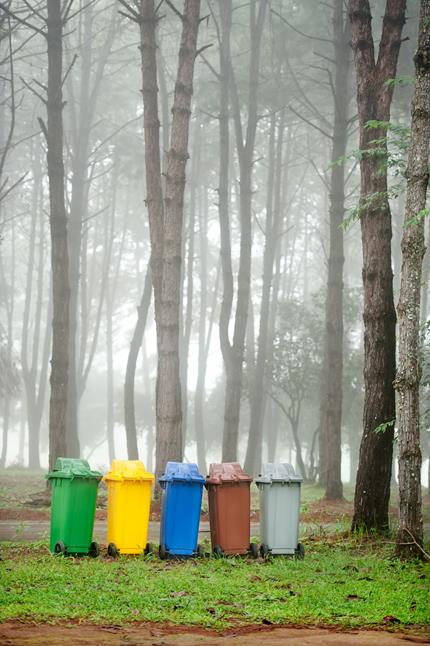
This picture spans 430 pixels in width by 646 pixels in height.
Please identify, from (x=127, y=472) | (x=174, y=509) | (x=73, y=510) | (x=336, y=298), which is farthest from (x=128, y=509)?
(x=336, y=298)

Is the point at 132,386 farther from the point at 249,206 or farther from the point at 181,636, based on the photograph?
the point at 181,636

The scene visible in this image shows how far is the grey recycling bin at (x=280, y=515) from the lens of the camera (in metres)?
10.2

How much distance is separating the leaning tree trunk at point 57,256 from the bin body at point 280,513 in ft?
25.4

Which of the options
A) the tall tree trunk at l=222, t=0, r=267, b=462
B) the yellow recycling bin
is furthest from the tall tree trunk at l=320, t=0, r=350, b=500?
the yellow recycling bin

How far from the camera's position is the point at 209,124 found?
34.7 metres

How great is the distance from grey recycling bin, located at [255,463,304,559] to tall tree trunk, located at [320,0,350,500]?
911cm

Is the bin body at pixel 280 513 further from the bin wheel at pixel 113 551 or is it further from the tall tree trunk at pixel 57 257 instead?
the tall tree trunk at pixel 57 257

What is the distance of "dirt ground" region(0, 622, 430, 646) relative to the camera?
18.8 ft

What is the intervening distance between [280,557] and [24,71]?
30.0m

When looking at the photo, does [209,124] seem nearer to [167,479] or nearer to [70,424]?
[70,424]

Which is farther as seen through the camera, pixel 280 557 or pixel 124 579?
pixel 280 557

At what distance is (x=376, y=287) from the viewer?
12.2 metres

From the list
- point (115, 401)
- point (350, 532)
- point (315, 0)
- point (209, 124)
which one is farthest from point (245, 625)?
point (115, 401)

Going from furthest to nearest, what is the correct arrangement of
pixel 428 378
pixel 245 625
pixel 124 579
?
pixel 428 378
pixel 124 579
pixel 245 625
